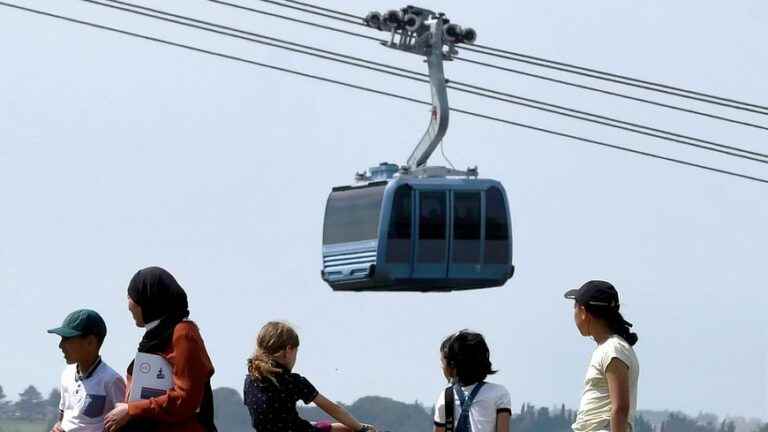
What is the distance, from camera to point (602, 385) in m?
10.6

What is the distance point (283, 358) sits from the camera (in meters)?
11.0

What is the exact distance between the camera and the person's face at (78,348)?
10.9 metres

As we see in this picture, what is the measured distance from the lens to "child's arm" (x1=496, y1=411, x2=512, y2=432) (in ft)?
37.3

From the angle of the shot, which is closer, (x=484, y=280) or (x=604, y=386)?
(x=604, y=386)

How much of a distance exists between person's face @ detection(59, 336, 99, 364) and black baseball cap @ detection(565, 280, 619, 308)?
2.89 metres

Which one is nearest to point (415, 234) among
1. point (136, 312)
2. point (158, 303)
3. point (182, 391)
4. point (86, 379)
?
point (86, 379)

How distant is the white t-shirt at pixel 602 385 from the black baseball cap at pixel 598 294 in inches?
8.1

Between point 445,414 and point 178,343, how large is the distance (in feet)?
7.69

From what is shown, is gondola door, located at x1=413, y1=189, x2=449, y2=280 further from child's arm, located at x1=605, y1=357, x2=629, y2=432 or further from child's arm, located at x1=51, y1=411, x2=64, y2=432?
child's arm, located at x1=605, y1=357, x2=629, y2=432

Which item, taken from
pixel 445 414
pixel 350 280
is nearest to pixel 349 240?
pixel 350 280

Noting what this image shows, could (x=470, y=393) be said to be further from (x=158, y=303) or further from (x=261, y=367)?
(x=158, y=303)

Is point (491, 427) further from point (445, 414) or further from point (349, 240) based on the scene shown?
point (349, 240)

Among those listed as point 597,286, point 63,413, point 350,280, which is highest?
point 350,280

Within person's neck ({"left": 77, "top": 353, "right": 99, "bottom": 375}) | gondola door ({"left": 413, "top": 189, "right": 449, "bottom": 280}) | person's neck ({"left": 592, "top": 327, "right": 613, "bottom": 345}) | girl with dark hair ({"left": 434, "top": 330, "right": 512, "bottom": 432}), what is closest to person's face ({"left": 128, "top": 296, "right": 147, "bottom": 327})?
person's neck ({"left": 77, "top": 353, "right": 99, "bottom": 375})
